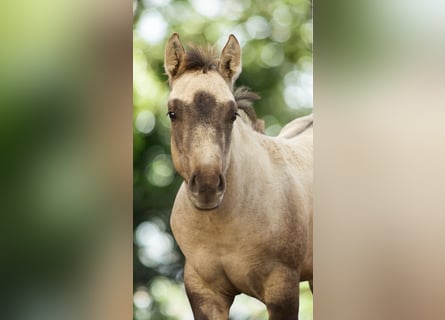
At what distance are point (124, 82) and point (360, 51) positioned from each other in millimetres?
944

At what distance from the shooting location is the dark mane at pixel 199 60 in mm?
2363

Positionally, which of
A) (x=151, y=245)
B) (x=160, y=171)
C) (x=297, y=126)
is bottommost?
(x=151, y=245)

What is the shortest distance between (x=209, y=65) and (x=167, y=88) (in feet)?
0.62

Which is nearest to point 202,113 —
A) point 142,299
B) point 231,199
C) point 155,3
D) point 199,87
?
point 199,87

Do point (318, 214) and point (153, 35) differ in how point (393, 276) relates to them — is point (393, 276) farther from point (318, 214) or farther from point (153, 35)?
point (153, 35)

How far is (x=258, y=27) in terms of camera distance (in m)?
2.39

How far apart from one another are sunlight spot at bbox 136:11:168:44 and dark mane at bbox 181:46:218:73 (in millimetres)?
131

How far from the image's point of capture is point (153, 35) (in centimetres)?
237

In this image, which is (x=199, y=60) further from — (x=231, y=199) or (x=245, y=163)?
(x=231, y=199)

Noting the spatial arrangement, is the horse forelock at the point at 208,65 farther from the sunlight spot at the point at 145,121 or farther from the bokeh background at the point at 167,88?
the sunlight spot at the point at 145,121

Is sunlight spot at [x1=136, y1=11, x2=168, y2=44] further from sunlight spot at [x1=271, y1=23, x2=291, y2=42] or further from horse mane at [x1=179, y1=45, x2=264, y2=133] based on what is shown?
sunlight spot at [x1=271, y1=23, x2=291, y2=42]

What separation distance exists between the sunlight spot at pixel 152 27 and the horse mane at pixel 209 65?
13cm

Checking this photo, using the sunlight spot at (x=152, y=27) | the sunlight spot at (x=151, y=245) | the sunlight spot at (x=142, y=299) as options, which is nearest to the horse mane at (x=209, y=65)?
the sunlight spot at (x=152, y=27)

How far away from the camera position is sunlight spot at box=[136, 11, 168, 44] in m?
2.36
